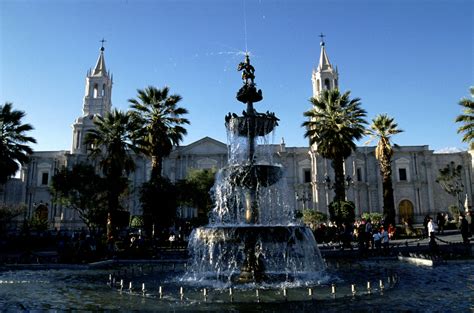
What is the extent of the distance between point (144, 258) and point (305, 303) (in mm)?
9485

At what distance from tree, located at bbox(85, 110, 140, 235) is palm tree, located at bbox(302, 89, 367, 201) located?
10826mm

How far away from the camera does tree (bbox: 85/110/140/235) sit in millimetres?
20625

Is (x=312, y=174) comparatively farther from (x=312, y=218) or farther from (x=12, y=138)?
(x=12, y=138)

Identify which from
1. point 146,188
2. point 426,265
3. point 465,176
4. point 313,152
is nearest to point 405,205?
point 465,176

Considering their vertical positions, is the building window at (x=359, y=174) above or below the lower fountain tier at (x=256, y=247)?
above

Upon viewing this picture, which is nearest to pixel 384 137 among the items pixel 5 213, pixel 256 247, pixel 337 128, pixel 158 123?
pixel 337 128

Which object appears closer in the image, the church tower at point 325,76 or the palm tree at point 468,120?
the palm tree at point 468,120

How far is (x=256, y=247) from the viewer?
8250mm

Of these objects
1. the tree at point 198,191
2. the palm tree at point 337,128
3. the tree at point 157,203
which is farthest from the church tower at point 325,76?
the tree at point 157,203

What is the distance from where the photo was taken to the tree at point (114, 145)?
67.7 feet

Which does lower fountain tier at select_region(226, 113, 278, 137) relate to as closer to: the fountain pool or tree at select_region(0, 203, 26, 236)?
the fountain pool

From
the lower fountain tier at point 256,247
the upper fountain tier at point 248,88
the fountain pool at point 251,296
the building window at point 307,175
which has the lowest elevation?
the fountain pool at point 251,296

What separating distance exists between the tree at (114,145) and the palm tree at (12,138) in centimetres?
358

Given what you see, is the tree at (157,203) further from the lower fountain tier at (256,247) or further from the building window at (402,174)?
the building window at (402,174)
